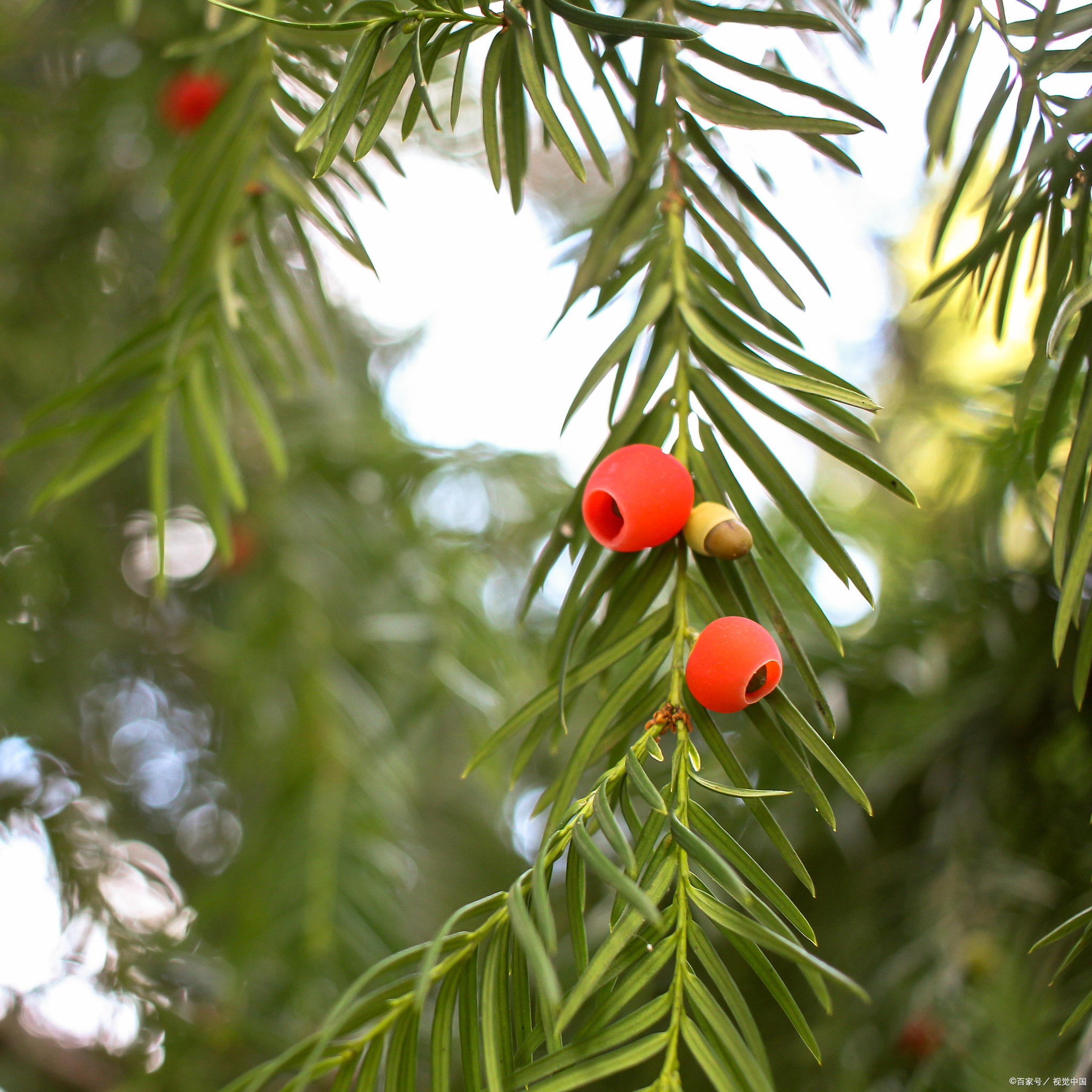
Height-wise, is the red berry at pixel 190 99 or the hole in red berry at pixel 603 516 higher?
the red berry at pixel 190 99

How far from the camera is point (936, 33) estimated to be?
0.44 meters

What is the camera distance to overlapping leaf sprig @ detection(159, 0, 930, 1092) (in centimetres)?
Answer: 33

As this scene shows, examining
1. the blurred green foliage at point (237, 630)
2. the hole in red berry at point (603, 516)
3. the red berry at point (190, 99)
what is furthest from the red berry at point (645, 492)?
the red berry at point (190, 99)

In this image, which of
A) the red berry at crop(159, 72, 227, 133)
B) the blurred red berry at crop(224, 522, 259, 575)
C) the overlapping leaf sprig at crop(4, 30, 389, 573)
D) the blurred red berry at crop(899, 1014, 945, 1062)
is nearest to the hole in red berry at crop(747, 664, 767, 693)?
the overlapping leaf sprig at crop(4, 30, 389, 573)

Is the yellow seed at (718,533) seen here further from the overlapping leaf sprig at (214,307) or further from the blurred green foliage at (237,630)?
the blurred green foliage at (237,630)

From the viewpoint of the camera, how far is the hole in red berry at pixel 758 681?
0.39 meters

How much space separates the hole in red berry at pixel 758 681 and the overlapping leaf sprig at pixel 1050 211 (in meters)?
0.13

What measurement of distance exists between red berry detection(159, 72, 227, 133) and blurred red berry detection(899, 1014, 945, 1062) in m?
1.16

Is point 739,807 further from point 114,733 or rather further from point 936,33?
point 114,733

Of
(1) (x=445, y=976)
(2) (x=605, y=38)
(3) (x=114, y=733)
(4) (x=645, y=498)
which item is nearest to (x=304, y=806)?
(3) (x=114, y=733)

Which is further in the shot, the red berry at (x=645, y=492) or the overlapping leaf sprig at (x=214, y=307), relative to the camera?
the overlapping leaf sprig at (x=214, y=307)

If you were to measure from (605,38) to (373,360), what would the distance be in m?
1.30

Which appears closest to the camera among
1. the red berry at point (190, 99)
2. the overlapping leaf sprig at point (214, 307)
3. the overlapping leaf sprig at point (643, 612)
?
the overlapping leaf sprig at point (643, 612)

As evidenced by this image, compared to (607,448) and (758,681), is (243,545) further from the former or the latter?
(758,681)
